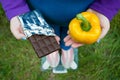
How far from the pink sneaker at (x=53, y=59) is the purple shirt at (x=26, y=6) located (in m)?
0.59

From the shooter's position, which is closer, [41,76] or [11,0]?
[11,0]

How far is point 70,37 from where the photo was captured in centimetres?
127

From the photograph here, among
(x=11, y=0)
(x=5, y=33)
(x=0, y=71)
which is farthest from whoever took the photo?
(x=5, y=33)

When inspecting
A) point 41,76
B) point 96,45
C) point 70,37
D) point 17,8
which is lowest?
point 41,76

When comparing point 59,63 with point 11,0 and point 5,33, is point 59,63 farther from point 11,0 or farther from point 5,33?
point 11,0

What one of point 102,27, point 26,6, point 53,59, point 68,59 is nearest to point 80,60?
point 68,59

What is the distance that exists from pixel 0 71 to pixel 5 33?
0.29 m

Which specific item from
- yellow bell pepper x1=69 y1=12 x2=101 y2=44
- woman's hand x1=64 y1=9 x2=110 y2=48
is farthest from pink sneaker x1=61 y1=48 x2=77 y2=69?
yellow bell pepper x1=69 y1=12 x2=101 y2=44

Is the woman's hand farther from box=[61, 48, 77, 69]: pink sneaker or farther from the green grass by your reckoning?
the green grass

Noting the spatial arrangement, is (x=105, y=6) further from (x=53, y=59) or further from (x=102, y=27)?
(x=53, y=59)

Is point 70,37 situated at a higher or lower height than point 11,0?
lower

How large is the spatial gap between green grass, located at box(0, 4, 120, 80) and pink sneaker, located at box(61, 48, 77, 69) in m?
0.05

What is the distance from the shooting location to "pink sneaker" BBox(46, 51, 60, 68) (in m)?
1.81

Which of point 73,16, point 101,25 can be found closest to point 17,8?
point 73,16
